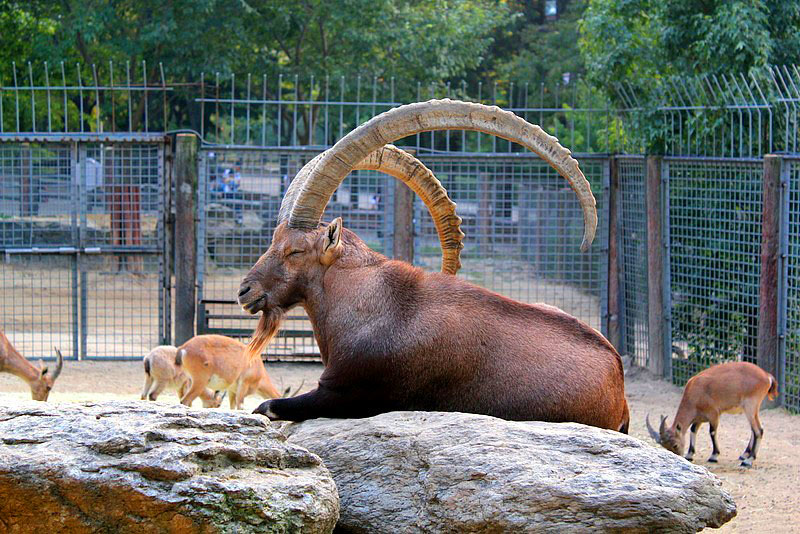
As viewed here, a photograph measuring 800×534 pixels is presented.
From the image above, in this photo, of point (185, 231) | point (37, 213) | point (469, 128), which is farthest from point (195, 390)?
point (469, 128)

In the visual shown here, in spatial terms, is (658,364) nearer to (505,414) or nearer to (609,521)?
(505,414)

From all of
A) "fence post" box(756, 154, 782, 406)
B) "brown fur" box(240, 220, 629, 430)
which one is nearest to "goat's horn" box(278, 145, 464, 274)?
"brown fur" box(240, 220, 629, 430)

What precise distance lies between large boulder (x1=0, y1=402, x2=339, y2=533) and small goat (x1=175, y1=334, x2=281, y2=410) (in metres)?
5.69

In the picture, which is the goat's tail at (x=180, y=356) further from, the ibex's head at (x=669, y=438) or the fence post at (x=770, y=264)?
the fence post at (x=770, y=264)

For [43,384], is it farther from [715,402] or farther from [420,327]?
[715,402]

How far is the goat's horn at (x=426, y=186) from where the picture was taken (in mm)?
6082

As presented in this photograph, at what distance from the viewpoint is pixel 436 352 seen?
525cm

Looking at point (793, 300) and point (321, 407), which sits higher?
point (793, 300)

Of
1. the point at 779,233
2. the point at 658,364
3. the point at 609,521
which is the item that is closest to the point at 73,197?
the point at 658,364

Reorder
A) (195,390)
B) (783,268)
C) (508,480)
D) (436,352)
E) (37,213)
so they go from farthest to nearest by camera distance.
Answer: (37,213) → (783,268) → (195,390) → (436,352) → (508,480)

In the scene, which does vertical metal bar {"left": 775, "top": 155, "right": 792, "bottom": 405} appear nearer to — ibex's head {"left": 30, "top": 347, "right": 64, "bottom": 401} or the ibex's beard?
the ibex's beard

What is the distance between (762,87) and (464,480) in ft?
28.3

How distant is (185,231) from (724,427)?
6.84m

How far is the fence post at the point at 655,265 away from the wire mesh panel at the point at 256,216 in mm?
3336
